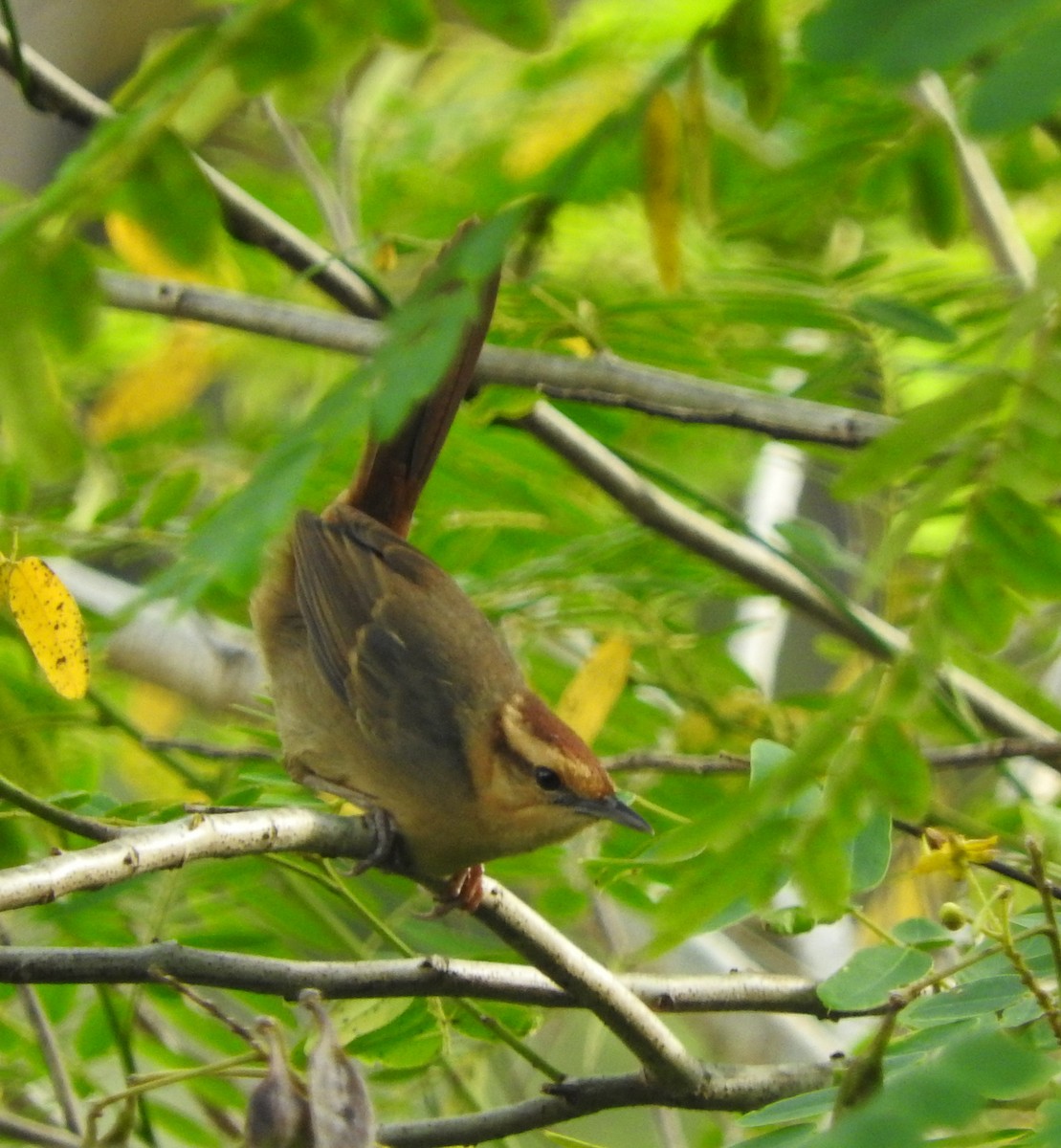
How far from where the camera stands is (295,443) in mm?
1374

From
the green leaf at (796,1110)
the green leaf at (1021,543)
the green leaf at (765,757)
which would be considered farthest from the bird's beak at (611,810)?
the green leaf at (1021,543)

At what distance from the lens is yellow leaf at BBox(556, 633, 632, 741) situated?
3.03 m

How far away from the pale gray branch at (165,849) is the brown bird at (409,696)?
68cm

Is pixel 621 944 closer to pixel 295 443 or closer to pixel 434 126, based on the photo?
pixel 434 126

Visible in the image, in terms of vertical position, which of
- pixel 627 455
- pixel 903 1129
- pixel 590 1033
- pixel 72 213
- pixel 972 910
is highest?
pixel 72 213

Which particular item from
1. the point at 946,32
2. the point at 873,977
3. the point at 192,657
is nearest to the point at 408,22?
the point at 946,32

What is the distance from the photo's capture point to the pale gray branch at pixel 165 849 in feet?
5.46

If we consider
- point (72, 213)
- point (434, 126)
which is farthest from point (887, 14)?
point (434, 126)

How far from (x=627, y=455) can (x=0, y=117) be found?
546 cm

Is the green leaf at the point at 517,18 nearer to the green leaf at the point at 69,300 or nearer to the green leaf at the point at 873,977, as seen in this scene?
the green leaf at the point at 69,300

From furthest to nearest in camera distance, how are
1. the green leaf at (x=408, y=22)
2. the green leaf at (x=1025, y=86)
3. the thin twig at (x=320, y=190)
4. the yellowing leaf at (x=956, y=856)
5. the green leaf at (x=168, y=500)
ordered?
the thin twig at (x=320, y=190) → the green leaf at (x=168, y=500) → the yellowing leaf at (x=956, y=856) → the green leaf at (x=408, y=22) → the green leaf at (x=1025, y=86)

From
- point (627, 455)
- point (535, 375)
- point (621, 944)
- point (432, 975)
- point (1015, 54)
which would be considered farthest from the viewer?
point (621, 944)

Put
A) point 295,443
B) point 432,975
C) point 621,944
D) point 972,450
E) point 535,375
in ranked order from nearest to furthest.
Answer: point 295,443, point 972,450, point 432,975, point 535,375, point 621,944

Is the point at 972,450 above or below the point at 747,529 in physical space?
above
